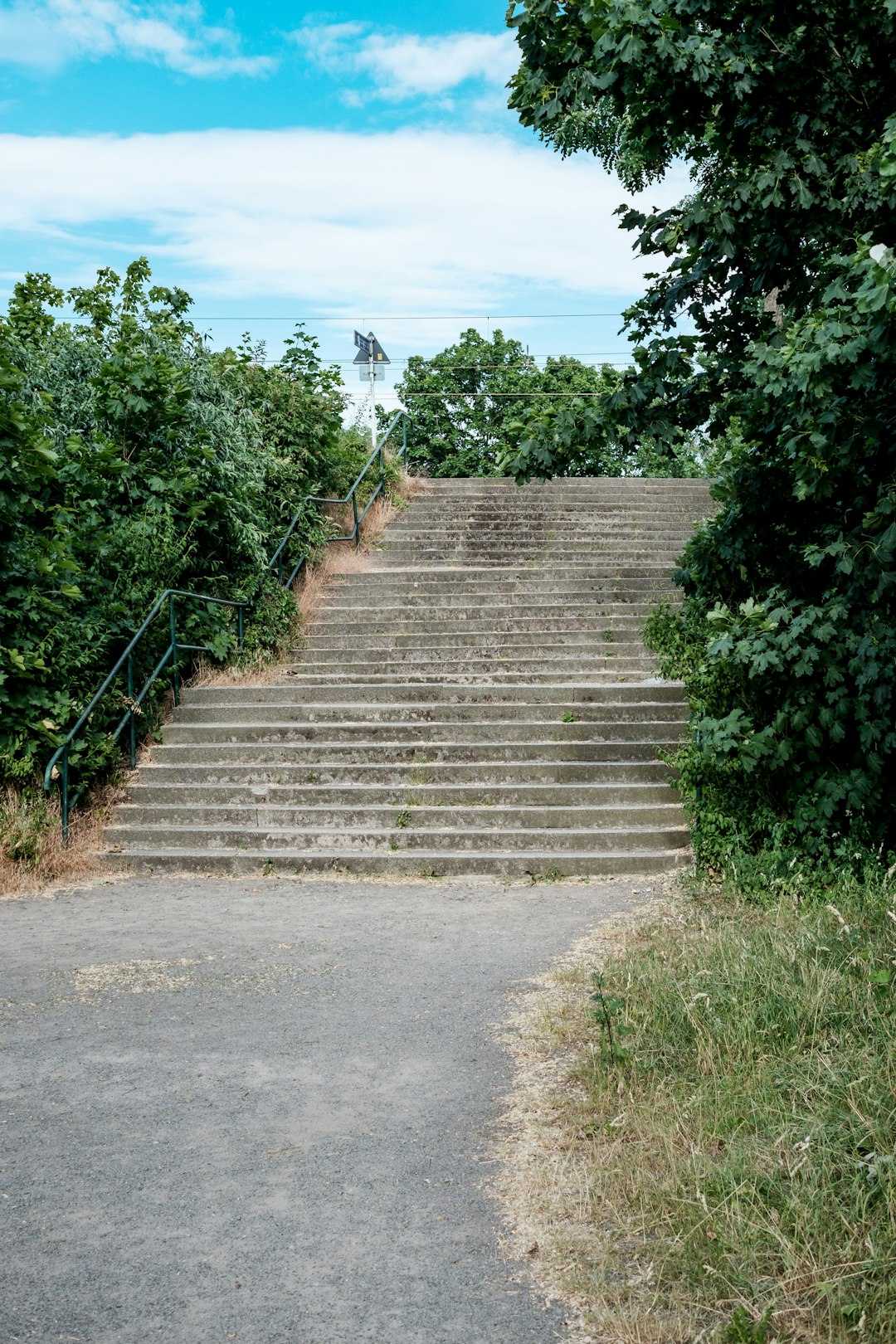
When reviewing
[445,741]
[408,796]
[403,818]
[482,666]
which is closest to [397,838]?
[403,818]

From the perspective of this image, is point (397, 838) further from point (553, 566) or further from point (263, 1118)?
point (553, 566)

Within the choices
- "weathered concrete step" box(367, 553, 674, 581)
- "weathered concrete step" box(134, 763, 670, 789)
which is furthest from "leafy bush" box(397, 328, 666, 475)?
"weathered concrete step" box(134, 763, 670, 789)

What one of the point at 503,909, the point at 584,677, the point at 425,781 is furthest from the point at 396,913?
the point at 584,677

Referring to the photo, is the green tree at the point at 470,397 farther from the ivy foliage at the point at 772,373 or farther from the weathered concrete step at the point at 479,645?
the ivy foliage at the point at 772,373

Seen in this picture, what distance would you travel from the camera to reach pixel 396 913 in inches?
313

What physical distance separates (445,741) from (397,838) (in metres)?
1.63

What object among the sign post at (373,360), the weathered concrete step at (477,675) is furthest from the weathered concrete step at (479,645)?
the sign post at (373,360)

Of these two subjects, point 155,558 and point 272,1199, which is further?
point 155,558

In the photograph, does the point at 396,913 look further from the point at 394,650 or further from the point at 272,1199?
the point at 394,650

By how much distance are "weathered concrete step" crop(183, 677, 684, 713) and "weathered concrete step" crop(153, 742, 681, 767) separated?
692 mm

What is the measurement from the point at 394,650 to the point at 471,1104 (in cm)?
857

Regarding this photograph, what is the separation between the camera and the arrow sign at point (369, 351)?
18428 millimetres

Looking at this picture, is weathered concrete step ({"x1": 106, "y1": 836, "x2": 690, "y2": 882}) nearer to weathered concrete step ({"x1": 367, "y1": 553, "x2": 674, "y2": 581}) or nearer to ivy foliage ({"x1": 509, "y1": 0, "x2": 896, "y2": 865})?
ivy foliage ({"x1": 509, "y1": 0, "x2": 896, "y2": 865})

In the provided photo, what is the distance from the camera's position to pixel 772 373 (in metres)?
5.74
